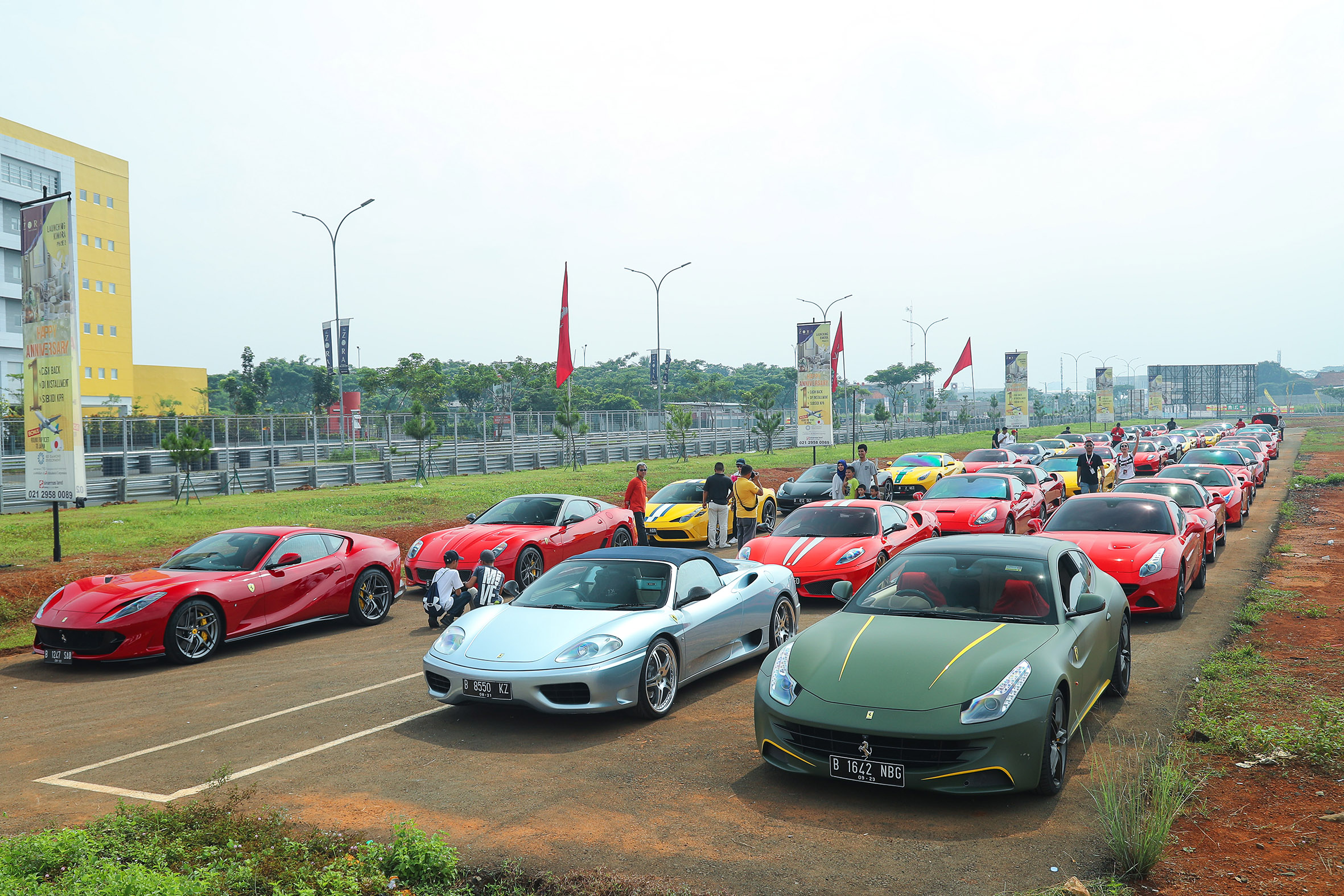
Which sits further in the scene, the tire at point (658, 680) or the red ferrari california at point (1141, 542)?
the red ferrari california at point (1141, 542)

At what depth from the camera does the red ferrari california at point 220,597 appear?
379 inches

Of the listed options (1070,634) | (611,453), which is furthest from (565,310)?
(1070,634)

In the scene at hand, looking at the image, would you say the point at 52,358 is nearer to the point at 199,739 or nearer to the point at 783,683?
the point at 199,739

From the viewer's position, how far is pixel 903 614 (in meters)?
6.57

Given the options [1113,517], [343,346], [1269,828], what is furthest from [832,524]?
[343,346]

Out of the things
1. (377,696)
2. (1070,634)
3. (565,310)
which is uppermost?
(565,310)

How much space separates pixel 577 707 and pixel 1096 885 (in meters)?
3.72

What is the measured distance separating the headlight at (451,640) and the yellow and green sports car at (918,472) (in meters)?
17.5

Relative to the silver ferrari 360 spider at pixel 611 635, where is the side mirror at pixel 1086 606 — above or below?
above

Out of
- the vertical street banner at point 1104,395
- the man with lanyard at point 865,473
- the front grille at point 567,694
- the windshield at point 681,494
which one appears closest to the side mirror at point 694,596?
the front grille at point 567,694

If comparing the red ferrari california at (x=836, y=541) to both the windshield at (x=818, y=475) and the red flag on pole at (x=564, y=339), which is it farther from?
the red flag on pole at (x=564, y=339)

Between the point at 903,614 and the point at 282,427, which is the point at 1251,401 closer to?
the point at 282,427

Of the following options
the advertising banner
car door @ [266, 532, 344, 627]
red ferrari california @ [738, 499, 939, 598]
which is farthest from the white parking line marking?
the advertising banner

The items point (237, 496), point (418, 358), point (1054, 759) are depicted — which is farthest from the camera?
point (418, 358)
